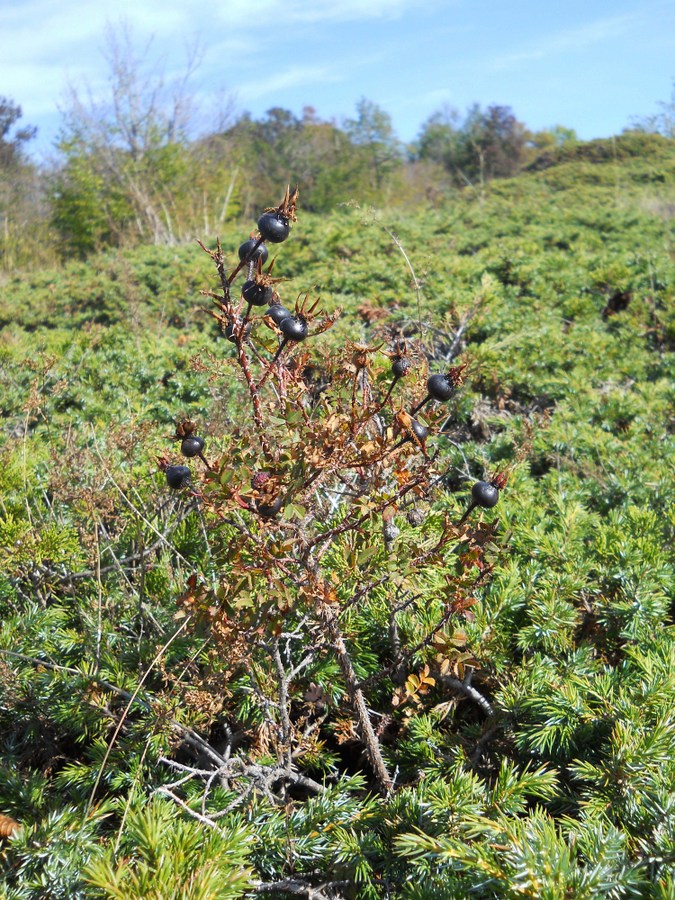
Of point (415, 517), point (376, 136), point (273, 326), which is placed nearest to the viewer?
point (273, 326)

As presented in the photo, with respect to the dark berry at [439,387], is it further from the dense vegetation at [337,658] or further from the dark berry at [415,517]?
the dark berry at [415,517]

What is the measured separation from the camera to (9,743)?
2.02 meters

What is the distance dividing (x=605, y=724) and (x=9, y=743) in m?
1.70

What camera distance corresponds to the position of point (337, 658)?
1779 millimetres

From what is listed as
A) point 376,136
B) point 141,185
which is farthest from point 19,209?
point 376,136

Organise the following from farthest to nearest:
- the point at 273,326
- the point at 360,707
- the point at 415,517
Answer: the point at 415,517 < the point at 360,707 < the point at 273,326

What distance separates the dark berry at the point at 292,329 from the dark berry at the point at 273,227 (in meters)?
Result: 0.16

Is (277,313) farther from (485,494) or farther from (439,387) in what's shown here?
(485,494)

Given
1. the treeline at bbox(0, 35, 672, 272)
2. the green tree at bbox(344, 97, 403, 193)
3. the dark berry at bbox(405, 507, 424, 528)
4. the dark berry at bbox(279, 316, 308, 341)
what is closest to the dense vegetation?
the dark berry at bbox(405, 507, 424, 528)

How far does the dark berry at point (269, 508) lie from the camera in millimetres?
1394

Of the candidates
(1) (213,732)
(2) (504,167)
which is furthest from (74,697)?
(2) (504,167)

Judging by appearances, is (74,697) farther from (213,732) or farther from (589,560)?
(589,560)

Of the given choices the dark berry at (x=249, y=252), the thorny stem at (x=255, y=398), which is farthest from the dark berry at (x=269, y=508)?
the dark berry at (x=249, y=252)

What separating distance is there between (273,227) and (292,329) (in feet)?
0.65
